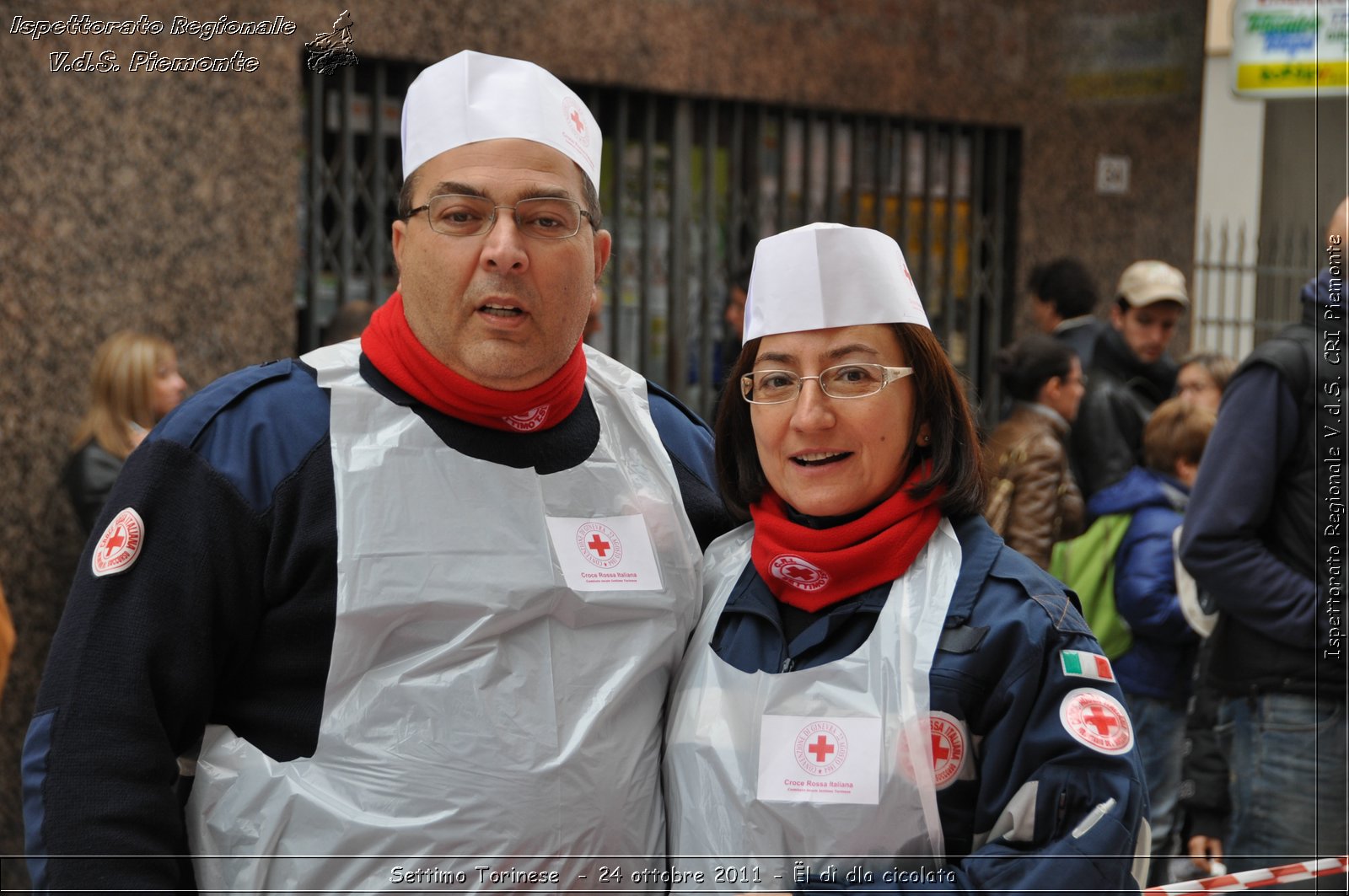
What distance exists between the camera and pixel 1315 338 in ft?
11.7

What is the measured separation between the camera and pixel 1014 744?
2068mm

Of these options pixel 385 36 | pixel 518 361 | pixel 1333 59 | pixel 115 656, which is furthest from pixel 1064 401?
pixel 115 656

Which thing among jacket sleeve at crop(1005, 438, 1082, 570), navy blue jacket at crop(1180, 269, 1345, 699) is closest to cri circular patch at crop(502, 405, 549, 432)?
navy blue jacket at crop(1180, 269, 1345, 699)

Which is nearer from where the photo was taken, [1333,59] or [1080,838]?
[1080,838]

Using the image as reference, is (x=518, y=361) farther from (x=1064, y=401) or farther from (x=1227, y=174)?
(x=1227, y=174)

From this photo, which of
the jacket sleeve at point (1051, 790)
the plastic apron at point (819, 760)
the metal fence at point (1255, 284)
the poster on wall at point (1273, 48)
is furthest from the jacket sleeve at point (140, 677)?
the metal fence at point (1255, 284)

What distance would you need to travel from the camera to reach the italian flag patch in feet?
6.79

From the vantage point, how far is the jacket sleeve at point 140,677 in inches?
82.0

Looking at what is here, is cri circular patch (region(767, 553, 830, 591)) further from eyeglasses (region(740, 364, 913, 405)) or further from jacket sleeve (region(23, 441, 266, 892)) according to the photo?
jacket sleeve (region(23, 441, 266, 892))

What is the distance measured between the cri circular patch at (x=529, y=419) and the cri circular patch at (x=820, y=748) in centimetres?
70

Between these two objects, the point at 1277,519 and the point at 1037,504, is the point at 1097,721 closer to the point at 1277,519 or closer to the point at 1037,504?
the point at 1277,519

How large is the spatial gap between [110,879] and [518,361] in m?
1.01

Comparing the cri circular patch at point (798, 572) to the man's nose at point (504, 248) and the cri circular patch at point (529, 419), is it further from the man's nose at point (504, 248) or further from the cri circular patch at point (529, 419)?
the man's nose at point (504, 248)

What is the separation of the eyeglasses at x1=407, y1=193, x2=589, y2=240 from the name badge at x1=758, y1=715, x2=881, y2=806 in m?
0.90
